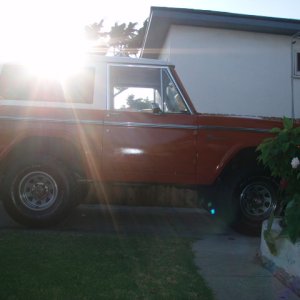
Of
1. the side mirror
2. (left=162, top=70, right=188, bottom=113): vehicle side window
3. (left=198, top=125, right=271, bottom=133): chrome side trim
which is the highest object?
(left=162, top=70, right=188, bottom=113): vehicle side window

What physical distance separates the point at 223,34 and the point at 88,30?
975 inches

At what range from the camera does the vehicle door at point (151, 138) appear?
6391 mm

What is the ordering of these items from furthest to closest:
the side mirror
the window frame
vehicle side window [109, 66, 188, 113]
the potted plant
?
the window frame → vehicle side window [109, 66, 188, 113] → the side mirror → the potted plant

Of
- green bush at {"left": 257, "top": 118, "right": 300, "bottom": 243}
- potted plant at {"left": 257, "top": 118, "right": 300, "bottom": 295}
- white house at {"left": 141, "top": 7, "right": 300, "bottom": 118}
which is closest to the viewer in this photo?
potted plant at {"left": 257, "top": 118, "right": 300, "bottom": 295}

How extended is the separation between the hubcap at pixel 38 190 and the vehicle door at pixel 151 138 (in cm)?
72

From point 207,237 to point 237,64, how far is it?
5458 millimetres

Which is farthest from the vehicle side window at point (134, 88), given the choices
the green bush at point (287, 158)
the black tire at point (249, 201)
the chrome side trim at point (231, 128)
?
the green bush at point (287, 158)

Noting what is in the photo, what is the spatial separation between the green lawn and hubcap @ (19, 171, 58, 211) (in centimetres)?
44

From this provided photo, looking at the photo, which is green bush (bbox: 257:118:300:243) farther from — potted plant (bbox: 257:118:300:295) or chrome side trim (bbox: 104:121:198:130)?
chrome side trim (bbox: 104:121:198:130)

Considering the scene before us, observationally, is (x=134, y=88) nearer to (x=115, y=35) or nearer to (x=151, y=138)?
(x=151, y=138)

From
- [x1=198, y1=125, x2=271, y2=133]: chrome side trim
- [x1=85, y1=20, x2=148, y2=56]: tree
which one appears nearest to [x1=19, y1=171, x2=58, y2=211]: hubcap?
[x1=198, y1=125, x2=271, y2=133]: chrome side trim

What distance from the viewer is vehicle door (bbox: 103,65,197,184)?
6391 mm

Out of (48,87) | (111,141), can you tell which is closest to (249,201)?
(111,141)

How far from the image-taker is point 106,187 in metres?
6.73
